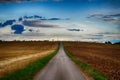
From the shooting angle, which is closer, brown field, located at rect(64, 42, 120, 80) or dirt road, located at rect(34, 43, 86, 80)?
dirt road, located at rect(34, 43, 86, 80)

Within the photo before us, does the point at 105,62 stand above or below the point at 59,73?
below

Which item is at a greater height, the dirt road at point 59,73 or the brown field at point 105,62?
the dirt road at point 59,73

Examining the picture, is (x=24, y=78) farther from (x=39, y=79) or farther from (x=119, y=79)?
(x=119, y=79)

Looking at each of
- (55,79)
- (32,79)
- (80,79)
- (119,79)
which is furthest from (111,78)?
(32,79)

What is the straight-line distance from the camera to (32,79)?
22719mm

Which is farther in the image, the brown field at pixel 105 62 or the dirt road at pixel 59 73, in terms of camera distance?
the brown field at pixel 105 62

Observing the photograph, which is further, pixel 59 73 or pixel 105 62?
pixel 105 62

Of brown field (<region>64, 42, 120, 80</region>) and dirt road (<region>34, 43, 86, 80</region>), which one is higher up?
dirt road (<region>34, 43, 86, 80</region>)

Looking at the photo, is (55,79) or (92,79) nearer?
(55,79)

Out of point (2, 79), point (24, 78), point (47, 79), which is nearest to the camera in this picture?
point (2, 79)

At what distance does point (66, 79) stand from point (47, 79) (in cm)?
168

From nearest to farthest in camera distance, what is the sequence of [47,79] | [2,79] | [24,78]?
[2,79] < [47,79] < [24,78]

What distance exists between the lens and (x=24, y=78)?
76.9ft

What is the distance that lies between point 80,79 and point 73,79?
71 cm
